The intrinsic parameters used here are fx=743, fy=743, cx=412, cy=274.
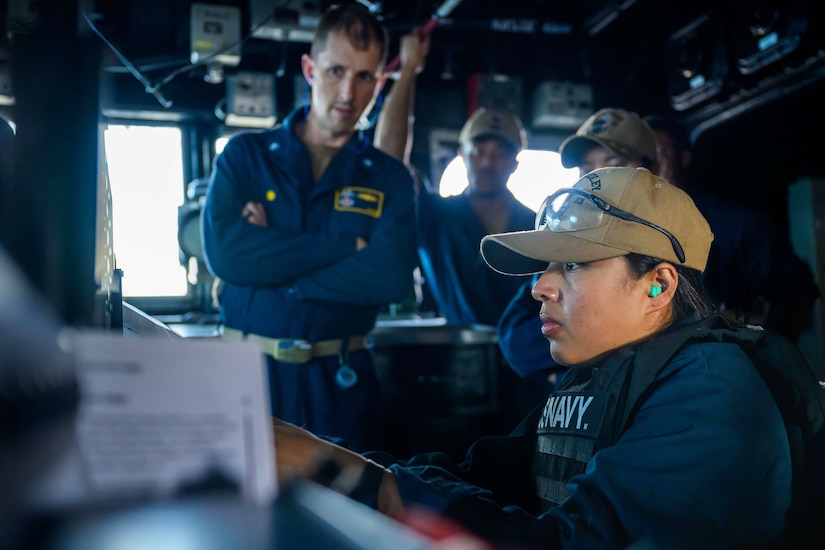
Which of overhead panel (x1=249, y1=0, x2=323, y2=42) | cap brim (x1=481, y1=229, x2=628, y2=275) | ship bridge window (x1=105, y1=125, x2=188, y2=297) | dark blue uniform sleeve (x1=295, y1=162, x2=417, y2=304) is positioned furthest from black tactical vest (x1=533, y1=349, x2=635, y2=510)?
overhead panel (x1=249, y1=0, x2=323, y2=42)

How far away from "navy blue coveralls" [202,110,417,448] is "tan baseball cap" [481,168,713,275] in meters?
0.84

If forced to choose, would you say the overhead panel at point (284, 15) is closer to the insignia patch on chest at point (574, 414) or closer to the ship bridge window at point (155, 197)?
the ship bridge window at point (155, 197)

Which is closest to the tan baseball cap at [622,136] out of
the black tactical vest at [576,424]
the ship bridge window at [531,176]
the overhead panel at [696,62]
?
the black tactical vest at [576,424]

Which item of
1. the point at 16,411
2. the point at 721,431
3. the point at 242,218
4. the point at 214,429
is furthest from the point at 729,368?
the point at 242,218

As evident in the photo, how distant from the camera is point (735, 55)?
327 centimetres

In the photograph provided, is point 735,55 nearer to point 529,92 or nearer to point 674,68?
point 674,68

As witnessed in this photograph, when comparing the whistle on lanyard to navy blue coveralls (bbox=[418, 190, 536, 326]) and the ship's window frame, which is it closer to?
navy blue coveralls (bbox=[418, 190, 536, 326])

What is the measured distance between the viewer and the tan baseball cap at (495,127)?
2.84m

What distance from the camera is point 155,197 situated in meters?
3.34

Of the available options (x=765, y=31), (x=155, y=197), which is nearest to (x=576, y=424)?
(x=765, y=31)

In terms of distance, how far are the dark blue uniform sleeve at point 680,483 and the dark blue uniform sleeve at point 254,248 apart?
1.05 meters

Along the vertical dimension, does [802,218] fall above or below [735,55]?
below

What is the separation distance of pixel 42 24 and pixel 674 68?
3.60 meters

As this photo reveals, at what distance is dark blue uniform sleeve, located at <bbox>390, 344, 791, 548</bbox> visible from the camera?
34.6 inches
